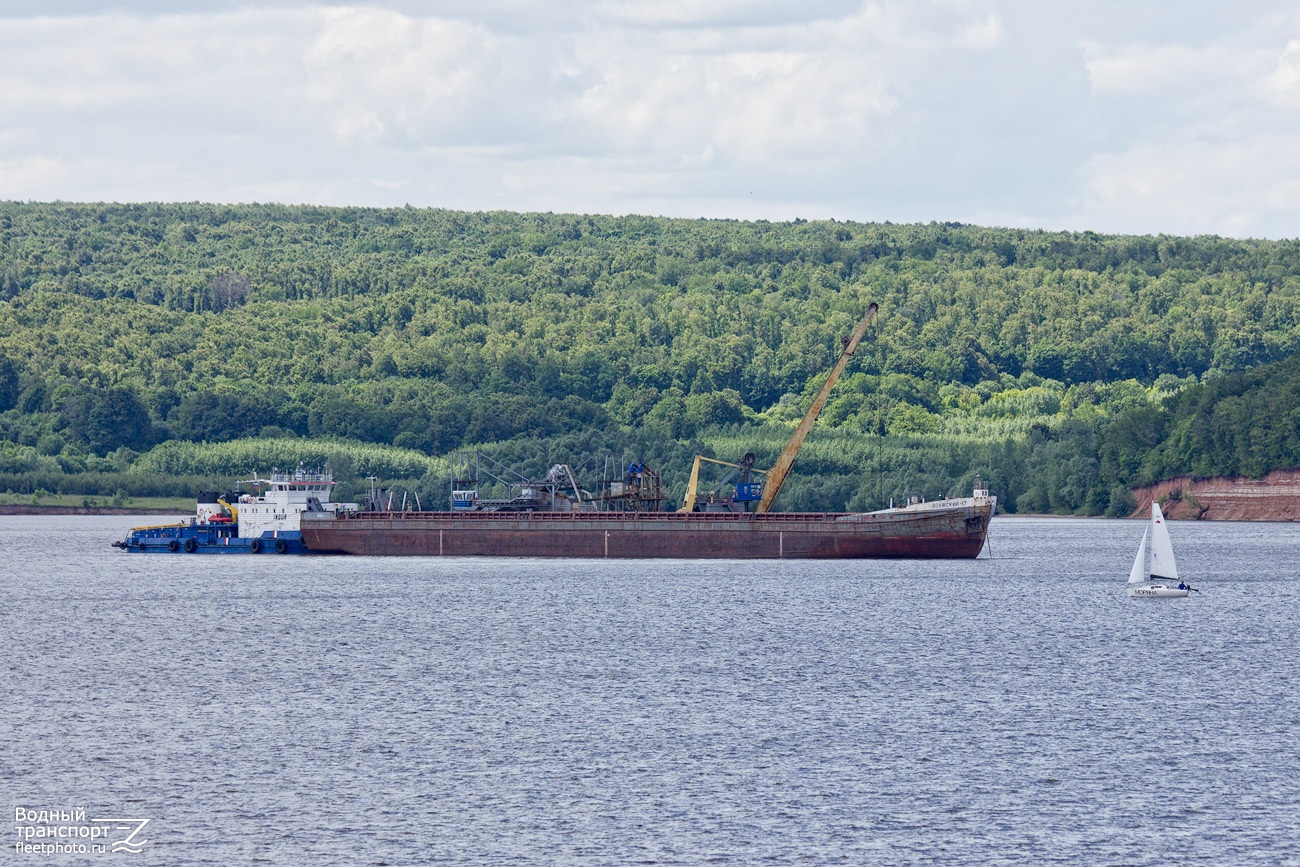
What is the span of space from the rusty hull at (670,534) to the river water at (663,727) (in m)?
18.3

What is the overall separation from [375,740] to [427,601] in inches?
1891

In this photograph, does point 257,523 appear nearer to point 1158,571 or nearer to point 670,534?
point 670,534

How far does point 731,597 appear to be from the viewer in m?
104

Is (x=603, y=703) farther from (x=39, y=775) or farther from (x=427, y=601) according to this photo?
(x=427, y=601)

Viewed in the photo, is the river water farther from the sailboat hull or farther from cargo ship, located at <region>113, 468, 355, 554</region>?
cargo ship, located at <region>113, 468, 355, 554</region>

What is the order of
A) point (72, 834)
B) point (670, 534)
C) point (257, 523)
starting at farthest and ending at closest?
point (257, 523)
point (670, 534)
point (72, 834)

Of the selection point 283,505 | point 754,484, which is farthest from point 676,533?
point 283,505

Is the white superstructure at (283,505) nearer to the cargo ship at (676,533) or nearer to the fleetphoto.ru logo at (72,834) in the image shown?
the cargo ship at (676,533)

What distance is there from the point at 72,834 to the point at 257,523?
101 m

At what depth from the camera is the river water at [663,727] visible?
1699 inches

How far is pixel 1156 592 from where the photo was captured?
103 m

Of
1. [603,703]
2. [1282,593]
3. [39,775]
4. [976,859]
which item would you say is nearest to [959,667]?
[603,703]

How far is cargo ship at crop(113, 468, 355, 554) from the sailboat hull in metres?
64.1

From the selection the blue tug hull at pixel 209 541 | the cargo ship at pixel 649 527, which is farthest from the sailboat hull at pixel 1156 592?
the blue tug hull at pixel 209 541
